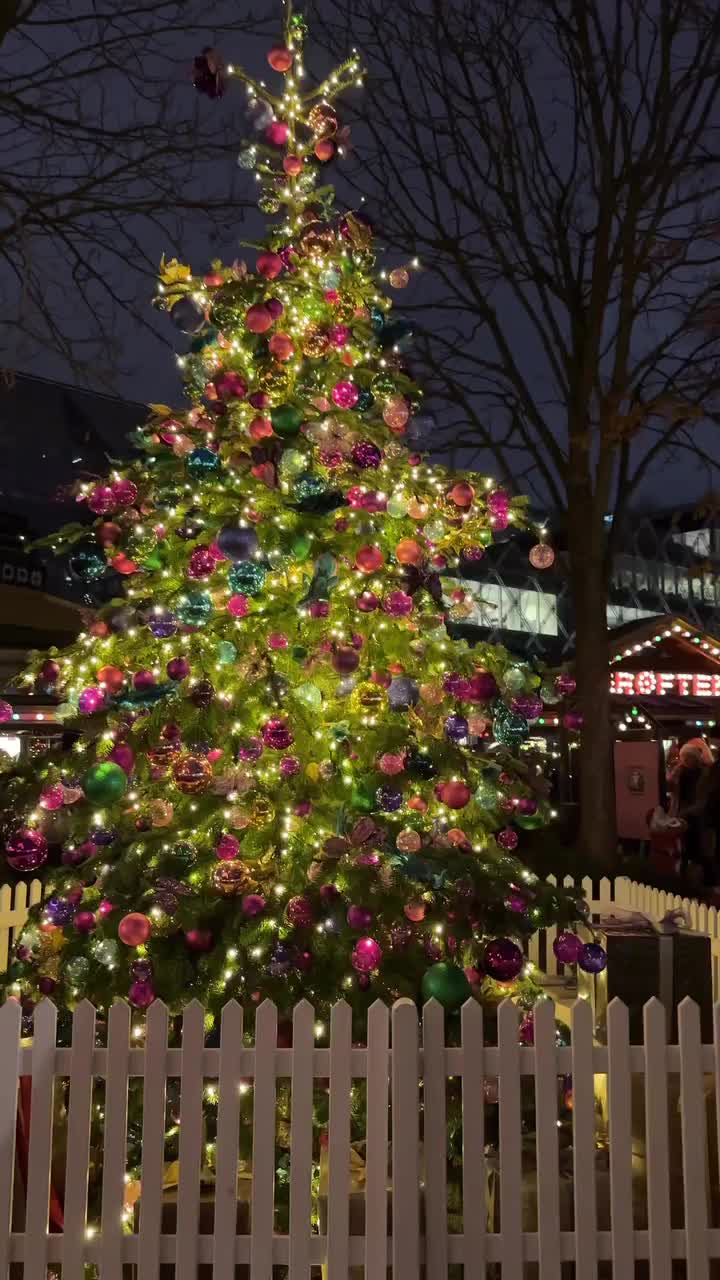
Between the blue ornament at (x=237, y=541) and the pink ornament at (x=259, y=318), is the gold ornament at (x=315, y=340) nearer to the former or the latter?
the pink ornament at (x=259, y=318)

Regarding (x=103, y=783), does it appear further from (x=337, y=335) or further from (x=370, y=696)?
(x=337, y=335)

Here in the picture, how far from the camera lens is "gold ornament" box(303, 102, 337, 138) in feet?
19.0

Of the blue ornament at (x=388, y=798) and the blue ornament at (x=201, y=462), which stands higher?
the blue ornament at (x=201, y=462)

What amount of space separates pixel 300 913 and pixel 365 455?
2084 millimetres

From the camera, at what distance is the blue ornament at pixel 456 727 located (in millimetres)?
5250

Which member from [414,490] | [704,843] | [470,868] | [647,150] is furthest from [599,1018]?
[647,150]

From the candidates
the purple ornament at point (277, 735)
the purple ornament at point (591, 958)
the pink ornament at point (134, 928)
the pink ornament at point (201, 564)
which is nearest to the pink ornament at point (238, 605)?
the pink ornament at point (201, 564)

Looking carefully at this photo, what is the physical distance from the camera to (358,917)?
4.54 m

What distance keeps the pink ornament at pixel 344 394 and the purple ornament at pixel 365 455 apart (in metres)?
0.23

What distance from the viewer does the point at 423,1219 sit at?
381 cm

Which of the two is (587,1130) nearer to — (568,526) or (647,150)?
(568,526)

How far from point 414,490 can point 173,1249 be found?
3.46 metres

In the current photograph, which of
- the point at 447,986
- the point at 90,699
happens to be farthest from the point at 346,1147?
the point at 90,699

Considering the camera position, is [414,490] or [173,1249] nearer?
[173,1249]
